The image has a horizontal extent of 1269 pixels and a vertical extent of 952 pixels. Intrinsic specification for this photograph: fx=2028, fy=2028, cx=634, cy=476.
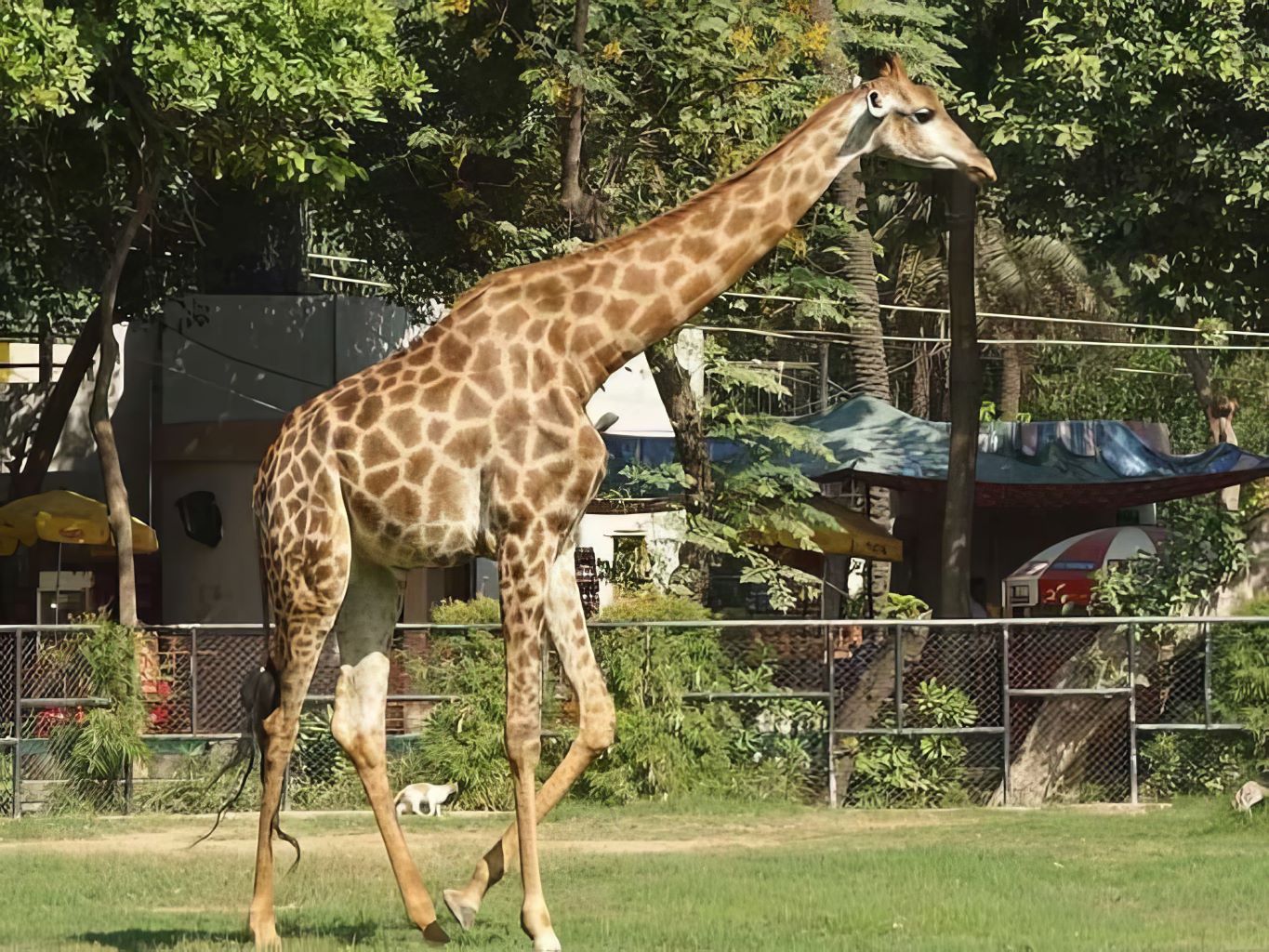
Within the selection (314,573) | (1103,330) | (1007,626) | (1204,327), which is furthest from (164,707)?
(1103,330)

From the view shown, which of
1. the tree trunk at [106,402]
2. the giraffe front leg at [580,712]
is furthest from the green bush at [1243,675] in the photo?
the tree trunk at [106,402]

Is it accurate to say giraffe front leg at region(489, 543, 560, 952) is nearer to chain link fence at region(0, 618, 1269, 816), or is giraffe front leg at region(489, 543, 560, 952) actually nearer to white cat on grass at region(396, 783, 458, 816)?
white cat on grass at region(396, 783, 458, 816)

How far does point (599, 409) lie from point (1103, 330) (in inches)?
814

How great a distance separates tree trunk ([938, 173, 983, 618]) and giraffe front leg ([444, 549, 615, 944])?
1281cm

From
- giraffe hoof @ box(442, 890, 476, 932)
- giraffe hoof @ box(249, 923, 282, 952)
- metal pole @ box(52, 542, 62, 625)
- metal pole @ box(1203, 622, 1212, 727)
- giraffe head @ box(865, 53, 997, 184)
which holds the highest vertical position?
giraffe head @ box(865, 53, 997, 184)

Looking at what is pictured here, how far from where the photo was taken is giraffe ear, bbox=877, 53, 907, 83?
9562mm

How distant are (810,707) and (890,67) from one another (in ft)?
28.9

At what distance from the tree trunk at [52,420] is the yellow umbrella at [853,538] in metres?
8.73

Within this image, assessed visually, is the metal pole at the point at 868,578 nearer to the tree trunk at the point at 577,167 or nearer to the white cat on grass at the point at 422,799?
the tree trunk at the point at 577,167

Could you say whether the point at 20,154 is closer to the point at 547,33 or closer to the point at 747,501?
the point at 547,33

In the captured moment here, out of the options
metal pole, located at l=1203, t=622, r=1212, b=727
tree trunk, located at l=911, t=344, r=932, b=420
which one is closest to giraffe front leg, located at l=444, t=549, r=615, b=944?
metal pole, located at l=1203, t=622, r=1212, b=727

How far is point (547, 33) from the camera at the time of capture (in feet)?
67.6

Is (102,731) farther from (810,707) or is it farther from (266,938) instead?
(266,938)

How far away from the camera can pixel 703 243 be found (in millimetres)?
9484
